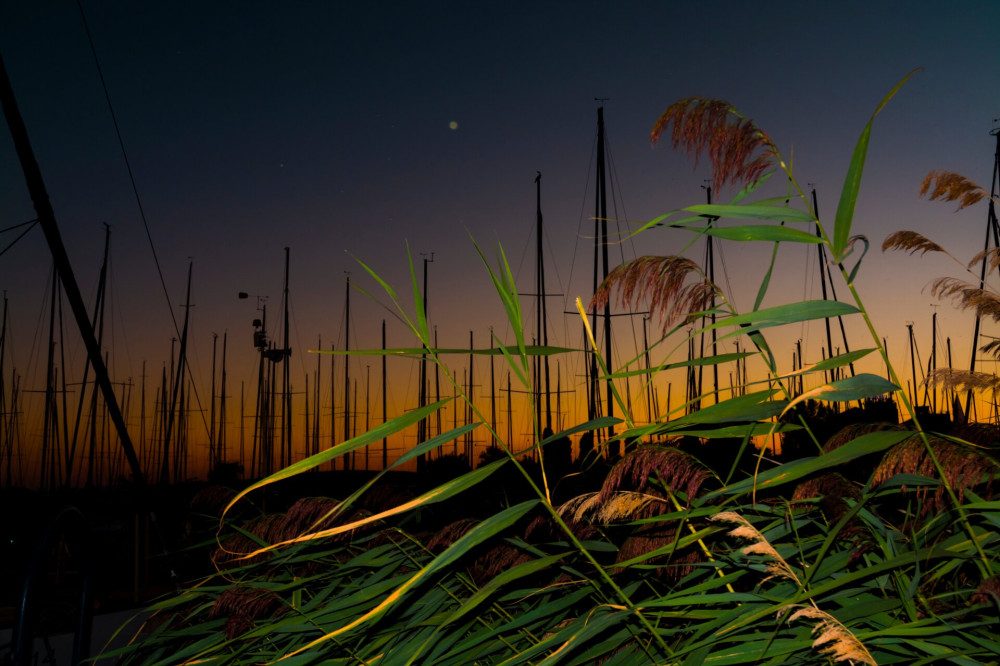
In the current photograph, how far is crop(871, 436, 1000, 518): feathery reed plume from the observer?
43.3 inches

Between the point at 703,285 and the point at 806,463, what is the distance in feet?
2.29

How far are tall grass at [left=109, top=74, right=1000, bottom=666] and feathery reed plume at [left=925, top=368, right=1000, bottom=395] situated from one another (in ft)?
14.4

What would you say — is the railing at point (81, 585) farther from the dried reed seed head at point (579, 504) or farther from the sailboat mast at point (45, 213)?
the dried reed seed head at point (579, 504)

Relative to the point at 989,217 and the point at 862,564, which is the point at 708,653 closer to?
the point at 862,564

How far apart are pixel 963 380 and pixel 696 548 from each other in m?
5.36

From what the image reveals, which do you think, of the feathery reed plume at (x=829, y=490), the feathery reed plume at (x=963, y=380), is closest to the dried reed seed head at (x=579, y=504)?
the feathery reed plume at (x=829, y=490)

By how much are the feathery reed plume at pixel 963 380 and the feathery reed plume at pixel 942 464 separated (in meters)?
4.58

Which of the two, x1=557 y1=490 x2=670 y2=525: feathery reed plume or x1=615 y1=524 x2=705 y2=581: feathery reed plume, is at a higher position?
x1=557 y1=490 x2=670 y2=525: feathery reed plume

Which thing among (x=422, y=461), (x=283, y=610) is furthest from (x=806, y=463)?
(x=422, y=461)

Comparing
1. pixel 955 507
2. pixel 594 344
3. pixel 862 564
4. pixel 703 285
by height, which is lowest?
pixel 862 564

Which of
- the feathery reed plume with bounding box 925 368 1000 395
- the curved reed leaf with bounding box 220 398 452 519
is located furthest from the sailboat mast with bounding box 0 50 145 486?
the feathery reed plume with bounding box 925 368 1000 395

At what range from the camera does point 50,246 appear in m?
2.77

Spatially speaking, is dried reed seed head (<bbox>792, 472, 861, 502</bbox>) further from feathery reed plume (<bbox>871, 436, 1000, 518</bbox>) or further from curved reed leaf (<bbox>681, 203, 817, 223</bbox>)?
curved reed leaf (<bbox>681, 203, 817, 223</bbox>)

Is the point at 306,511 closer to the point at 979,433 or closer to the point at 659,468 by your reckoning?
the point at 659,468
